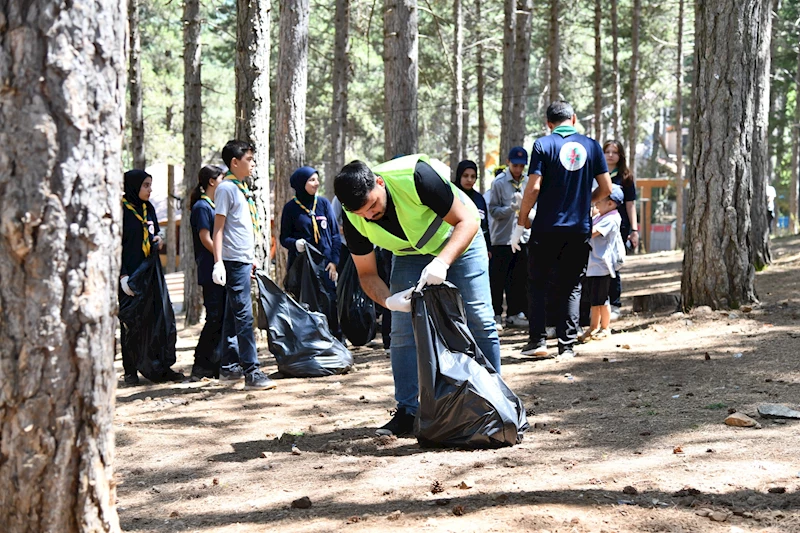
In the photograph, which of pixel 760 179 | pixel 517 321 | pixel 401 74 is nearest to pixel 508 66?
pixel 760 179

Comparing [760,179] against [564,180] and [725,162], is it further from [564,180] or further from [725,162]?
[564,180]

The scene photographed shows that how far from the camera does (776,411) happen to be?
211 inches

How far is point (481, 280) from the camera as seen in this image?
5383mm

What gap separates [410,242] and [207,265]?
121 inches

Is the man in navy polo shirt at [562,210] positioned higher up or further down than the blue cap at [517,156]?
further down

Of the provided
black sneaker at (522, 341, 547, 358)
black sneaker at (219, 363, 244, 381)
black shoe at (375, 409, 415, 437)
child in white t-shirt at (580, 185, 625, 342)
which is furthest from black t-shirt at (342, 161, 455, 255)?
child in white t-shirt at (580, 185, 625, 342)

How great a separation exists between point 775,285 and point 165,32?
83.5 ft

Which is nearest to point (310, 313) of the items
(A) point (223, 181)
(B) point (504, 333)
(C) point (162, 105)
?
(A) point (223, 181)

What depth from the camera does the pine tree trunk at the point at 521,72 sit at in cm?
1895

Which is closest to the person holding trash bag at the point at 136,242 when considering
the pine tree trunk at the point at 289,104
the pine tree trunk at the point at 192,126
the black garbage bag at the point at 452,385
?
the pine tree trunk at the point at 289,104

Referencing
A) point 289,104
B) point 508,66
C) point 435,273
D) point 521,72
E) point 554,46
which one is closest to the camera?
point 435,273

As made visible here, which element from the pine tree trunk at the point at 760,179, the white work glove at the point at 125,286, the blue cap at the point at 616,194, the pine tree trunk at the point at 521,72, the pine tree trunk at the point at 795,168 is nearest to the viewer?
the white work glove at the point at 125,286

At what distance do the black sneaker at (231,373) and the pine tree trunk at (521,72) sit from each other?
12284mm

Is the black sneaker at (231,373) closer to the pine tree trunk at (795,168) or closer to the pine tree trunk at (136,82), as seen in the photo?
the pine tree trunk at (136,82)
